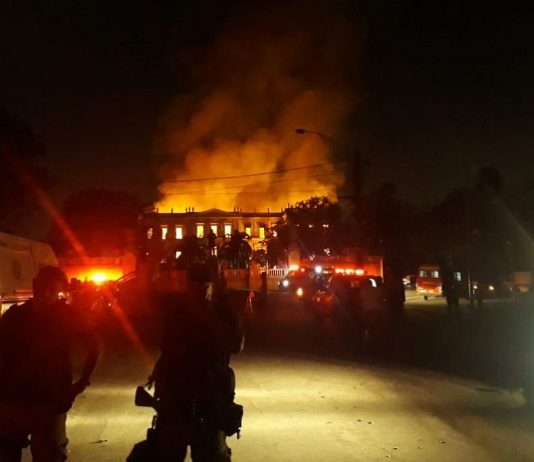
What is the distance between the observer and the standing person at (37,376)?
152 inches

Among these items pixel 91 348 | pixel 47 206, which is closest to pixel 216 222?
pixel 47 206

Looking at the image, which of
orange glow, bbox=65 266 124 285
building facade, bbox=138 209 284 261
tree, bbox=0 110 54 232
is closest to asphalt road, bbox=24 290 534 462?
orange glow, bbox=65 266 124 285

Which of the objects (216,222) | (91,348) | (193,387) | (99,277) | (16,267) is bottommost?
(193,387)

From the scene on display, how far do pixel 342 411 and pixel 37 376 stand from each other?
5.18 meters

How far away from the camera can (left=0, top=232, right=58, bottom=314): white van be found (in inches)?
447

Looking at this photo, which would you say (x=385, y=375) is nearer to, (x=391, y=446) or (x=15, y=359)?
(x=391, y=446)

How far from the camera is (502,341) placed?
16969mm

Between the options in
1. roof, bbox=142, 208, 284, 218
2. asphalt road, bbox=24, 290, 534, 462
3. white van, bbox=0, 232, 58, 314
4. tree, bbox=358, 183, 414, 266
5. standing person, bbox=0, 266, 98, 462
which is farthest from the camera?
roof, bbox=142, 208, 284, 218

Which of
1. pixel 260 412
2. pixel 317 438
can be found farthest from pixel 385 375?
pixel 317 438

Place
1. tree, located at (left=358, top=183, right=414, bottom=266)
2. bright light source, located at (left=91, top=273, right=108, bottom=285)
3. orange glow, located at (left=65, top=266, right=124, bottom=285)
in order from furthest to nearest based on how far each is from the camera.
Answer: tree, located at (left=358, top=183, right=414, bottom=266), orange glow, located at (left=65, top=266, right=124, bottom=285), bright light source, located at (left=91, top=273, right=108, bottom=285)

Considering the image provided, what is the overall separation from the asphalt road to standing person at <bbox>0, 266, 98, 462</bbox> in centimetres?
242

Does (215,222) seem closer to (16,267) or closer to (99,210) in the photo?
(99,210)

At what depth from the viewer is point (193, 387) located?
392cm

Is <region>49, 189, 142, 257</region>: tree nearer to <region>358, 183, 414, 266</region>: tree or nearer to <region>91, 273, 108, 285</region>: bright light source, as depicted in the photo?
<region>358, 183, 414, 266</region>: tree
